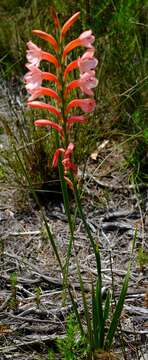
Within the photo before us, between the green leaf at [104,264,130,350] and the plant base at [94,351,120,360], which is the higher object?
the green leaf at [104,264,130,350]

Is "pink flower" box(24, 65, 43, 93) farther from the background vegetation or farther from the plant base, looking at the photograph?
the background vegetation

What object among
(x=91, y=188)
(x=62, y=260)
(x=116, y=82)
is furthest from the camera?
(x=116, y=82)

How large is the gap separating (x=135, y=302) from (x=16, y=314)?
1.61 ft

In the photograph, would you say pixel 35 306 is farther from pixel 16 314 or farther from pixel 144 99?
pixel 144 99

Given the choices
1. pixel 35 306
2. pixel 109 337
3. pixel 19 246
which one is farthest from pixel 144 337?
pixel 19 246

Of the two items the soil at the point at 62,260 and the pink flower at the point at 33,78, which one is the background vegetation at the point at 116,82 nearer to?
the soil at the point at 62,260

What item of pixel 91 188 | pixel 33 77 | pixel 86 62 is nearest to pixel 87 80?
pixel 86 62

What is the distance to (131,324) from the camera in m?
2.15

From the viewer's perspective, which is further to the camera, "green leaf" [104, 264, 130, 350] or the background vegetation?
the background vegetation

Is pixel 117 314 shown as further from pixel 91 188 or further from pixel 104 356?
pixel 91 188

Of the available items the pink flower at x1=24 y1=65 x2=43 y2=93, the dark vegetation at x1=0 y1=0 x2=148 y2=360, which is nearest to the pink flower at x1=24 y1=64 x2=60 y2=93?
the pink flower at x1=24 y1=65 x2=43 y2=93

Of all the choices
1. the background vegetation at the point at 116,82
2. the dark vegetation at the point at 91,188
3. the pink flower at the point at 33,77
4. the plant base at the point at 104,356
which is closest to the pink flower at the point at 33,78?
the pink flower at the point at 33,77

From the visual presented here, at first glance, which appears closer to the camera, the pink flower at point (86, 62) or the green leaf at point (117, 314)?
the pink flower at point (86, 62)

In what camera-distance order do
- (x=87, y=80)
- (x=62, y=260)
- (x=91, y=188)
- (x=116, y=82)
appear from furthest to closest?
(x=116, y=82), (x=91, y=188), (x=62, y=260), (x=87, y=80)
